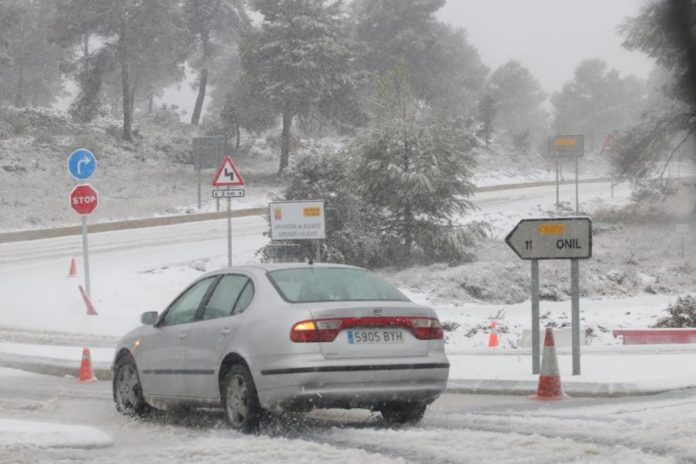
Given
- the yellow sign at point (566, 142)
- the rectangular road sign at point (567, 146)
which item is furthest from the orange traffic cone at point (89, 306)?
the yellow sign at point (566, 142)

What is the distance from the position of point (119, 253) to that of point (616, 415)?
25822 millimetres

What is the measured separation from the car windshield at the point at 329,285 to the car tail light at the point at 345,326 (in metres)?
0.33

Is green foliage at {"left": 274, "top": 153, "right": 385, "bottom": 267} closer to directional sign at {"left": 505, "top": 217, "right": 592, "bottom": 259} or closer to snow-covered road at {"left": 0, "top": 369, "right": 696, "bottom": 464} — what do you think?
directional sign at {"left": 505, "top": 217, "right": 592, "bottom": 259}

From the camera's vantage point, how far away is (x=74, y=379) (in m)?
14.2

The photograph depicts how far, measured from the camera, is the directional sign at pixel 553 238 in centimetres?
1159

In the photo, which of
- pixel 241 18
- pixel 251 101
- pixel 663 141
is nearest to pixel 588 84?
pixel 241 18

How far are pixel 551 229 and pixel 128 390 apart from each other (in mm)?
4797

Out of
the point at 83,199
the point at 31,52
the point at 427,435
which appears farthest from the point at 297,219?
the point at 31,52

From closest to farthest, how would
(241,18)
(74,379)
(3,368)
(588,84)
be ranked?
(74,379) → (3,368) → (241,18) → (588,84)

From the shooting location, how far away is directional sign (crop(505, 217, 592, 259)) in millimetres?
11594

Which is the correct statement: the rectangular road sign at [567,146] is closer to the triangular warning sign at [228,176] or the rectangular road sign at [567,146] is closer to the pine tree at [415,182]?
the pine tree at [415,182]

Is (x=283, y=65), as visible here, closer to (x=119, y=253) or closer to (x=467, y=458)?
(x=119, y=253)

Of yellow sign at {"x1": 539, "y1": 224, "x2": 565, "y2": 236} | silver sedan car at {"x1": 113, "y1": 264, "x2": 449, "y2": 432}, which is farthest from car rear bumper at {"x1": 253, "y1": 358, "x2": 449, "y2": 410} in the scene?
yellow sign at {"x1": 539, "y1": 224, "x2": 565, "y2": 236}

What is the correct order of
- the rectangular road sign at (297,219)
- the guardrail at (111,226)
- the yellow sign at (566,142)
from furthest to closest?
the yellow sign at (566,142), the guardrail at (111,226), the rectangular road sign at (297,219)
